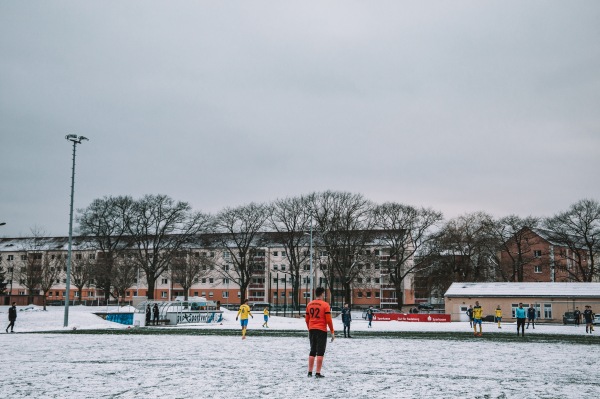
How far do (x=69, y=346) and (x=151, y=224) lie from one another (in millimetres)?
56380

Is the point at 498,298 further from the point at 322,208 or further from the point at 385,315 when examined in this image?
the point at 322,208

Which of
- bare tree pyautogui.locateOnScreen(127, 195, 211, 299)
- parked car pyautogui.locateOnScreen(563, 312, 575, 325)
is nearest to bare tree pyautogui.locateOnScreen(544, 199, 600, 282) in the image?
parked car pyautogui.locateOnScreen(563, 312, 575, 325)

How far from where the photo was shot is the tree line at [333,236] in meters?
76.3

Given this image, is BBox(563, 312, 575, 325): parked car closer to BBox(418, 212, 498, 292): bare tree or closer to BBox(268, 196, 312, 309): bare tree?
BBox(418, 212, 498, 292): bare tree

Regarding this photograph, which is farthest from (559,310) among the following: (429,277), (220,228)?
(220,228)

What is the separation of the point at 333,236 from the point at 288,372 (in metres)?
64.8

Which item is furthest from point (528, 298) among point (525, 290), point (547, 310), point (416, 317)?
point (416, 317)

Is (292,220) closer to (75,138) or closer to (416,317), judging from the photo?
(416,317)

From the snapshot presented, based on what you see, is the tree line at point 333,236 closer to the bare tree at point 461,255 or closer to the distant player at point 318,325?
the bare tree at point 461,255

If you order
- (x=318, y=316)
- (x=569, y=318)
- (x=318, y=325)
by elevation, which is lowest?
(x=569, y=318)

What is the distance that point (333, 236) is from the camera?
7906cm

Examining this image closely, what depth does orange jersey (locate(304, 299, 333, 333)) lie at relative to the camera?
13.0 m

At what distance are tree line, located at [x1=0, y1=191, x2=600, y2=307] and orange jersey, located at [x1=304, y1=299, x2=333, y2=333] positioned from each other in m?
62.4

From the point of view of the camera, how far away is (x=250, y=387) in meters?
11.9
